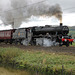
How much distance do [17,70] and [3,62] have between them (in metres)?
3.10

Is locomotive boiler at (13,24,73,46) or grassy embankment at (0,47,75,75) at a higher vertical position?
locomotive boiler at (13,24,73,46)

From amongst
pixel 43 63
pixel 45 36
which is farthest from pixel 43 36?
pixel 43 63

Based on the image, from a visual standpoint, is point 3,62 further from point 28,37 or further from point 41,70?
point 28,37

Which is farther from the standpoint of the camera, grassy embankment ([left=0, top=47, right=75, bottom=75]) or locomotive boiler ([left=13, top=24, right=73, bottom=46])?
locomotive boiler ([left=13, top=24, right=73, bottom=46])

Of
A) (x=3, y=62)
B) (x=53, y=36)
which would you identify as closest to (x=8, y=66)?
(x=3, y=62)

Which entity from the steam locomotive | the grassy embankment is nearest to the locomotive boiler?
the steam locomotive

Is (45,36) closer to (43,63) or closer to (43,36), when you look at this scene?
(43,36)

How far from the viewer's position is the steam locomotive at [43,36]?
24359 millimetres

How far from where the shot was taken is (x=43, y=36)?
2595 cm

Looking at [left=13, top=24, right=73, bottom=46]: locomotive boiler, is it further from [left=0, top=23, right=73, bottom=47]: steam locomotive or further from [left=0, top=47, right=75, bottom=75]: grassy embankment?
[left=0, top=47, right=75, bottom=75]: grassy embankment

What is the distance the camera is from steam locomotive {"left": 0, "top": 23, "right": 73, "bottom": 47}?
79.9 ft

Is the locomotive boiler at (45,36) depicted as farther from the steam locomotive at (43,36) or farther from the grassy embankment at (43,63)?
the grassy embankment at (43,63)

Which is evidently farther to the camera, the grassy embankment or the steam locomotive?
the steam locomotive

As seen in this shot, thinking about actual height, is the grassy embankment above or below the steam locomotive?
below
